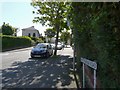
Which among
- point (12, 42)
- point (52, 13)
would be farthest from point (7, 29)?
point (52, 13)

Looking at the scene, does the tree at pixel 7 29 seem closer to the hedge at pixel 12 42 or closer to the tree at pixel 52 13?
the hedge at pixel 12 42

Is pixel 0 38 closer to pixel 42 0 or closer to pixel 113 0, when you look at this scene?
pixel 42 0

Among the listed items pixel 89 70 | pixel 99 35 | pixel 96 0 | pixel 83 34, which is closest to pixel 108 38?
pixel 99 35

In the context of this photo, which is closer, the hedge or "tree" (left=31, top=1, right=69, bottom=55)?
"tree" (left=31, top=1, right=69, bottom=55)

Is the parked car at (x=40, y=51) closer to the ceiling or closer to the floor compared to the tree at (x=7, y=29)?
closer to the floor

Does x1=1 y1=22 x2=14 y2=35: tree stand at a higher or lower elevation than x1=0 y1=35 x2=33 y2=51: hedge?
higher

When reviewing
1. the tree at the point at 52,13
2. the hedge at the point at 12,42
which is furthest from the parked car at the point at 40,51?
the hedge at the point at 12,42

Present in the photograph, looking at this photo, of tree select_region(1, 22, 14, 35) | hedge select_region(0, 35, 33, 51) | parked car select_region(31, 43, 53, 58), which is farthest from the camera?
tree select_region(1, 22, 14, 35)

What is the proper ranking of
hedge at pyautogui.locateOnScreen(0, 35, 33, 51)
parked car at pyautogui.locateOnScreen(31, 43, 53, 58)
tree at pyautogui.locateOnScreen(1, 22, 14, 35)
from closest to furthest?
parked car at pyautogui.locateOnScreen(31, 43, 53, 58)
hedge at pyautogui.locateOnScreen(0, 35, 33, 51)
tree at pyautogui.locateOnScreen(1, 22, 14, 35)

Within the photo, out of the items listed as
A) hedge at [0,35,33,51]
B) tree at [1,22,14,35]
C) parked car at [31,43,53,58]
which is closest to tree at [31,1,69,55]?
parked car at [31,43,53,58]

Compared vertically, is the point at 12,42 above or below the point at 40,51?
above

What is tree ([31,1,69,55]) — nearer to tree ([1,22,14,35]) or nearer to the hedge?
the hedge

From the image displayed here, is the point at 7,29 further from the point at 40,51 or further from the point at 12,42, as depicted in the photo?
the point at 40,51

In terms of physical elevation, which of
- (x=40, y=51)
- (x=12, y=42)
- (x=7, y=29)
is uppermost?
(x=7, y=29)
